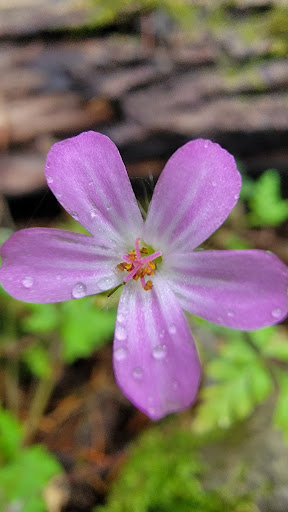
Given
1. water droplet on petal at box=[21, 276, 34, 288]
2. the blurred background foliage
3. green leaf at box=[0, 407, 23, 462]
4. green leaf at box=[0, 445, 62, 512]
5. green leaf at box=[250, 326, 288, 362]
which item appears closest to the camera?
water droplet on petal at box=[21, 276, 34, 288]

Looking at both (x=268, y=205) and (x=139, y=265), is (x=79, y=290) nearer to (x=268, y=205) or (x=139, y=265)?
(x=139, y=265)

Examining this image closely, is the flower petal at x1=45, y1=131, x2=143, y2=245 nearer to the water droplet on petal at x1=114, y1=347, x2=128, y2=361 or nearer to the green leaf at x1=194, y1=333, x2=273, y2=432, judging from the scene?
the water droplet on petal at x1=114, y1=347, x2=128, y2=361

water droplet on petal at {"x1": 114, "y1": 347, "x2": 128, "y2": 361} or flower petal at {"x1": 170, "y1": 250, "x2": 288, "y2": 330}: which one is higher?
flower petal at {"x1": 170, "y1": 250, "x2": 288, "y2": 330}

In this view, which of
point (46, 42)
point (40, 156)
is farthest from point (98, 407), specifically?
→ point (46, 42)

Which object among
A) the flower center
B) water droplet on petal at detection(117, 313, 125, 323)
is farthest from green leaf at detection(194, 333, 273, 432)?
water droplet on petal at detection(117, 313, 125, 323)

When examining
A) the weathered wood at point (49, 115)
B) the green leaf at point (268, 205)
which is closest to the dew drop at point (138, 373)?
the green leaf at point (268, 205)

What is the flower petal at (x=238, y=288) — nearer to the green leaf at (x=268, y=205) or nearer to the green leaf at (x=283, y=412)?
the green leaf at (x=283, y=412)

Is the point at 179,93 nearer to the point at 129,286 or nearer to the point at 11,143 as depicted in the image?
the point at 11,143
